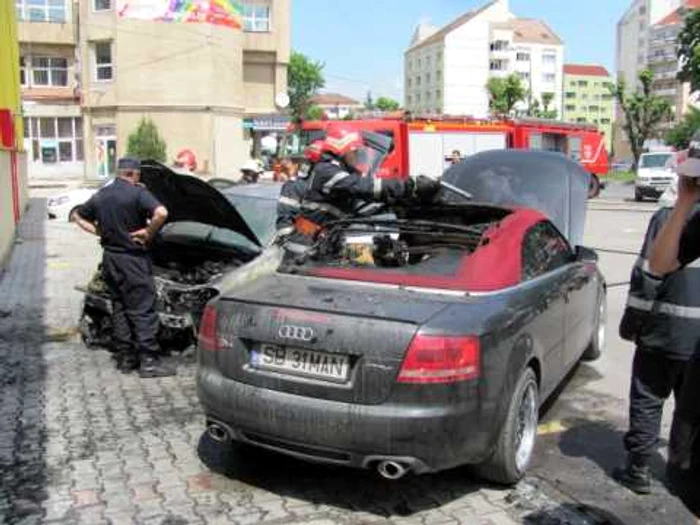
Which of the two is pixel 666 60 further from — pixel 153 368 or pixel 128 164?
pixel 153 368

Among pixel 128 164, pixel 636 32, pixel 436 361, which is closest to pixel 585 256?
pixel 436 361

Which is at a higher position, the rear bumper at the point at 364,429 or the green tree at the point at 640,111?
the green tree at the point at 640,111

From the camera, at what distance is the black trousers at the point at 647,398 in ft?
13.9

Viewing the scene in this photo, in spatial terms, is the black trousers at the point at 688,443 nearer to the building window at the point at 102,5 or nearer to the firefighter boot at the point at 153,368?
the firefighter boot at the point at 153,368

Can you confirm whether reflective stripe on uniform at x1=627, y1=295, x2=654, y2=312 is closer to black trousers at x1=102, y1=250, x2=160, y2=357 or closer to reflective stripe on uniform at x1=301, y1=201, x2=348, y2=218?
reflective stripe on uniform at x1=301, y1=201, x2=348, y2=218

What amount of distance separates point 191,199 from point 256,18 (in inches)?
1864

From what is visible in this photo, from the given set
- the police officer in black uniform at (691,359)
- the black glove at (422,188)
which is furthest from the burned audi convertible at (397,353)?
the police officer in black uniform at (691,359)

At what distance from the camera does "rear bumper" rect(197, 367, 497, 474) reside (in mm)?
3773

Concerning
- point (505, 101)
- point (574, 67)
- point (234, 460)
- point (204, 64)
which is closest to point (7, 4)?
point (234, 460)

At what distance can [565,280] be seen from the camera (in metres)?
5.38

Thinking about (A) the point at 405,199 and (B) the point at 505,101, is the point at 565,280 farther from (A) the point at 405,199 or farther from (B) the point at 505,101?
(B) the point at 505,101

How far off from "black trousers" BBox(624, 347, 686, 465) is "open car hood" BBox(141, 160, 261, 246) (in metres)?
3.30

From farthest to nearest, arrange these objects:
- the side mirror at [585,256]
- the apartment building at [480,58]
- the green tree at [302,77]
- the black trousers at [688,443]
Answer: the apartment building at [480,58] < the green tree at [302,77] < the side mirror at [585,256] < the black trousers at [688,443]

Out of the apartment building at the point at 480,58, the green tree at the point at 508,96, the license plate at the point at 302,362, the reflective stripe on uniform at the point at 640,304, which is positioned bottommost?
the license plate at the point at 302,362
